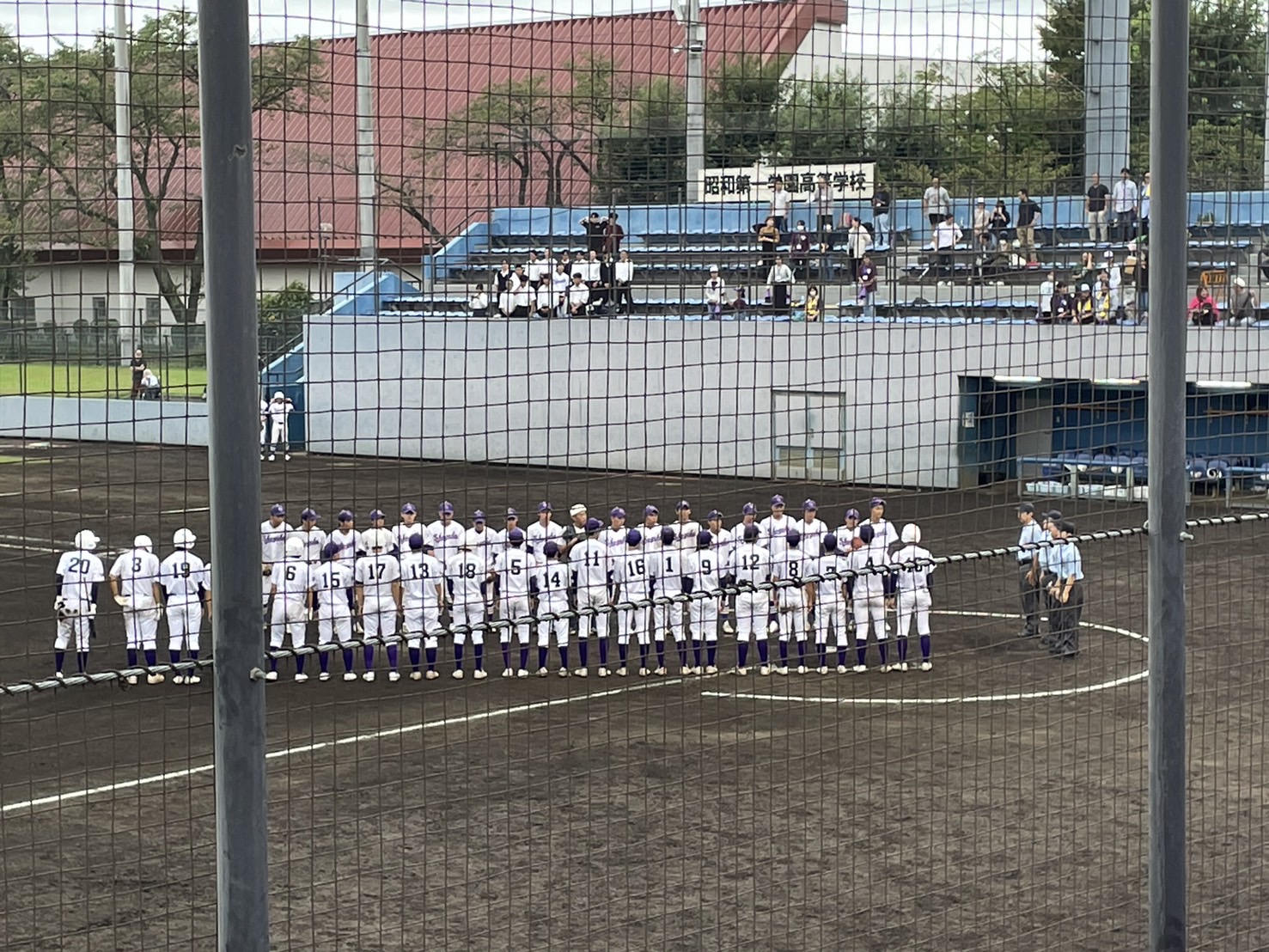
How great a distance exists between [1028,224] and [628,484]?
3.23m

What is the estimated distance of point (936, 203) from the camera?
7211 millimetres

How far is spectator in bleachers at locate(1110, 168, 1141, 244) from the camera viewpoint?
26.7ft

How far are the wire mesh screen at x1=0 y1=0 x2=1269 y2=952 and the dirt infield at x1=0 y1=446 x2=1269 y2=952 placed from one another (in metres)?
0.06

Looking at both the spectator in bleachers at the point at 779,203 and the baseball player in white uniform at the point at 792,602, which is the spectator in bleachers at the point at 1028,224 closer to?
the spectator in bleachers at the point at 779,203

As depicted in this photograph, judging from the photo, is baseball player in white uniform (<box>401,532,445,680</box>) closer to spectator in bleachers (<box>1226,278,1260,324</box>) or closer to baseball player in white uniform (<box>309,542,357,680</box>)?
baseball player in white uniform (<box>309,542,357,680</box>)

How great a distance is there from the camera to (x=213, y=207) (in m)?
3.79

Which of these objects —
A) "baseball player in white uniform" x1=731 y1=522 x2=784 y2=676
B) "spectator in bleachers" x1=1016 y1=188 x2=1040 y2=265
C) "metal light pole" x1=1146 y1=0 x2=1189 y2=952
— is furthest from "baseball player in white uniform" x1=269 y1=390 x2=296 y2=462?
"baseball player in white uniform" x1=731 y1=522 x2=784 y2=676

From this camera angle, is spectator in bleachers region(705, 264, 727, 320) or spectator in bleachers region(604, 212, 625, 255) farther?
spectator in bleachers region(705, 264, 727, 320)

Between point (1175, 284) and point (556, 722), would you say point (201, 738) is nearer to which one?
point (556, 722)

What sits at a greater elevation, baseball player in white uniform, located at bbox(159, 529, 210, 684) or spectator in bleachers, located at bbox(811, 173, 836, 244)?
spectator in bleachers, located at bbox(811, 173, 836, 244)

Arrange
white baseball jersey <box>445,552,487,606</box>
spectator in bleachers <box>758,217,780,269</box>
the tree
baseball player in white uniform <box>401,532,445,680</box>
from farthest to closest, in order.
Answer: white baseball jersey <box>445,552,487,606</box>, baseball player in white uniform <box>401,532,445,680</box>, spectator in bleachers <box>758,217,780,269</box>, the tree

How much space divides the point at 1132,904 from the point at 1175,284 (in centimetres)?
464

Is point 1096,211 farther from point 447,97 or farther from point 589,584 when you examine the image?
point 589,584

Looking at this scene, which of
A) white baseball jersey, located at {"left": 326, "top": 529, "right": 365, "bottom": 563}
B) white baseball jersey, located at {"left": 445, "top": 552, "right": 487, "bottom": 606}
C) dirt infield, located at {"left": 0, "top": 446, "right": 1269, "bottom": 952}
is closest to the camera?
dirt infield, located at {"left": 0, "top": 446, "right": 1269, "bottom": 952}
